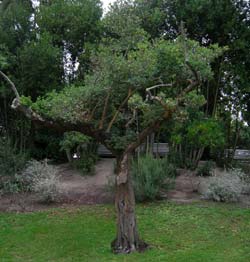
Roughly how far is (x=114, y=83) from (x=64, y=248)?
8.48ft

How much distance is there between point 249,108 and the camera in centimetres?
1380

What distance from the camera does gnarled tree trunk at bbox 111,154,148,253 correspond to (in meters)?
6.33

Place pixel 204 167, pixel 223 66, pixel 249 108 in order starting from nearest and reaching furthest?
pixel 204 167 < pixel 223 66 < pixel 249 108

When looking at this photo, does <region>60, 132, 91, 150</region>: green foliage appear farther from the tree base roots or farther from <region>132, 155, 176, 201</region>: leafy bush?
the tree base roots

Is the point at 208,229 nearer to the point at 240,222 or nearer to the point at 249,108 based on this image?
the point at 240,222

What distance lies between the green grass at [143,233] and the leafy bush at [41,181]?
664mm

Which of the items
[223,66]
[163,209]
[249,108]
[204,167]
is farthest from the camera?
[249,108]

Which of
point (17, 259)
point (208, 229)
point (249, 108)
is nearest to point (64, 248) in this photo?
point (17, 259)

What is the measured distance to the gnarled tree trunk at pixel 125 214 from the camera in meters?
6.33

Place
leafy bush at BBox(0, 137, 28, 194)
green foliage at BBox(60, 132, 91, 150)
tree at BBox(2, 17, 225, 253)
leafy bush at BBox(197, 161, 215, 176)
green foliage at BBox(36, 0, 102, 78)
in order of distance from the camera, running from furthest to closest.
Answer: green foliage at BBox(36, 0, 102, 78)
leafy bush at BBox(197, 161, 215, 176)
green foliage at BBox(60, 132, 91, 150)
leafy bush at BBox(0, 137, 28, 194)
tree at BBox(2, 17, 225, 253)

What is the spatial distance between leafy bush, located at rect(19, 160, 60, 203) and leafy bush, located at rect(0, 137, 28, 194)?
0.18 m

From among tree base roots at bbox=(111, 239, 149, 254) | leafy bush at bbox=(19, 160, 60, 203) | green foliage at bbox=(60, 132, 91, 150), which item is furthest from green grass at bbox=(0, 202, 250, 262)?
green foliage at bbox=(60, 132, 91, 150)

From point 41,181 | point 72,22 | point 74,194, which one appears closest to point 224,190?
point 74,194

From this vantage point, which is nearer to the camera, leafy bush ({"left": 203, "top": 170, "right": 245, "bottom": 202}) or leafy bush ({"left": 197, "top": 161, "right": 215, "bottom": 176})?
leafy bush ({"left": 203, "top": 170, "right": 245, "bottom": 202})
